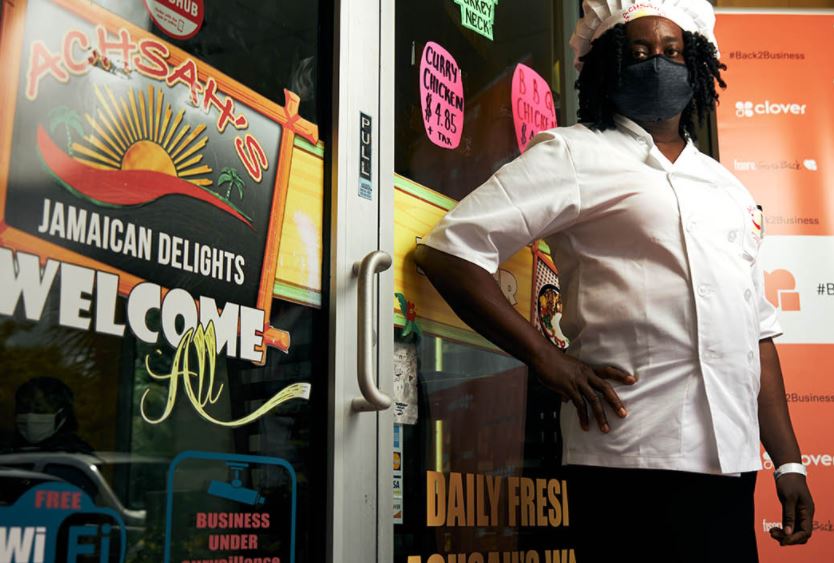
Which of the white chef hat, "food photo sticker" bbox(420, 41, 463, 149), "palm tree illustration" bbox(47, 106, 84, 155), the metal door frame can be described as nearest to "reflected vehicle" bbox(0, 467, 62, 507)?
"palm tree illustration" bbox(47, 106, 84, 155)

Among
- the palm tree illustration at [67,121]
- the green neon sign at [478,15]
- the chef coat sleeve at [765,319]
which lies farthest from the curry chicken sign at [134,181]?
the chef coat sleeve at [765,319]

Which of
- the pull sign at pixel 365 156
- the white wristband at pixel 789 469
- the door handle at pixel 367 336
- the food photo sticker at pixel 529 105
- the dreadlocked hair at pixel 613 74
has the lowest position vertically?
the white wristband at pixel 789 469

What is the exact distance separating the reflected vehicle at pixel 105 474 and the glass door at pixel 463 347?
547mm

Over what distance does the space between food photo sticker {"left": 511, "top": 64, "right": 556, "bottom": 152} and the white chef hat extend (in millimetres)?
279

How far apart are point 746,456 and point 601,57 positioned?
0.87m

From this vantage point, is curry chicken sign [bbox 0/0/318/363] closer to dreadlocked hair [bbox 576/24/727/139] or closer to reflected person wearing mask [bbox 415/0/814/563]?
reflected person wearing mask [bbox 415/0/814/563]

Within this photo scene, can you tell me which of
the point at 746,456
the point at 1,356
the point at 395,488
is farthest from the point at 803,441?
the point at 1,356

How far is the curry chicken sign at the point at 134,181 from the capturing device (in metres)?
1.37

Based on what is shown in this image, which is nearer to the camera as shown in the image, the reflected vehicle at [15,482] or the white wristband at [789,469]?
the reflected vehicle at [15,482]

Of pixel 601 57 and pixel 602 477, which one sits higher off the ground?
pixel 601 57

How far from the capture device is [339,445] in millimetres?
1790

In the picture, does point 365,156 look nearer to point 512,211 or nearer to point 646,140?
point 512,211

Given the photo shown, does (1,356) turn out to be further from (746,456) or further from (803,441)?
Result: (803,441)

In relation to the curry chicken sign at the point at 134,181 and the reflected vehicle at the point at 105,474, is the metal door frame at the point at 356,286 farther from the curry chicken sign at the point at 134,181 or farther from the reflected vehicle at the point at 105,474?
the reflected vehicle at the point at 105,474
